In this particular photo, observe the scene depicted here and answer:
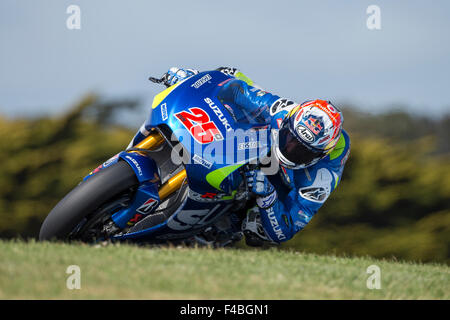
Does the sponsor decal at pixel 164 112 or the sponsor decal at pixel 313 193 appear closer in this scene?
the sponsor decal at pixel 164 112

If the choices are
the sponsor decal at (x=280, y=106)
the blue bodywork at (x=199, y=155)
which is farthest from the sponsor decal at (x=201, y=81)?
the sponsor decal at (x=280, y=106)

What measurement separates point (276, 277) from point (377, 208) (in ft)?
12.6

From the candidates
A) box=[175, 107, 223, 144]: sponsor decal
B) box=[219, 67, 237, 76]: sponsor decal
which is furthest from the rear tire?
box=[219, 67, 237, 76]: sponsor decal

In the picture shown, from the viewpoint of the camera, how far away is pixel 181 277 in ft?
11.8

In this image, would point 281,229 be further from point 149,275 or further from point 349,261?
point 149,275

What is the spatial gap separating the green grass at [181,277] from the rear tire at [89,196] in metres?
0.20

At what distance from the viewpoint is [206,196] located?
4570 mm

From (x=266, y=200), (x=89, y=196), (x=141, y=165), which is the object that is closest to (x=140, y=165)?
(x=141, y=165)

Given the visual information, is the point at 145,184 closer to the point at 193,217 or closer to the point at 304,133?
the point at 193,217

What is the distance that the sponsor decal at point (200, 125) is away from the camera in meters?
4.42

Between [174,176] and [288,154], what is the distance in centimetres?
90

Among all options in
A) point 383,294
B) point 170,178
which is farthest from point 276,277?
point 170,178

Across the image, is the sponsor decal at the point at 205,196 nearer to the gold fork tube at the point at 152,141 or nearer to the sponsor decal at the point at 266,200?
the sponsor decal at the point at 266,200

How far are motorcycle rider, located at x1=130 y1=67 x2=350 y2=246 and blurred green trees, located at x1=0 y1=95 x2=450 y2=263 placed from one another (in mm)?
A: 2133
